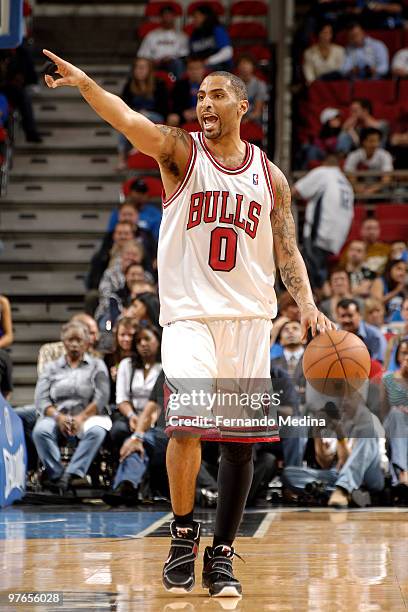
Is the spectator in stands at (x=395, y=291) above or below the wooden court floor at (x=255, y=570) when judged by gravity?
above

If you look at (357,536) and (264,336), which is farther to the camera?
(357,536)

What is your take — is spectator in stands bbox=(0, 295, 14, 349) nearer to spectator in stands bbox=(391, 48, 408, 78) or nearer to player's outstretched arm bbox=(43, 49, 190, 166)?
player's outstretched arm bbox=(43, 49, 190, 166)

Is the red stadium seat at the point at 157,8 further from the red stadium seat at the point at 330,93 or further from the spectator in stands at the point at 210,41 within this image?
the red stadium seat at the point at 330,93

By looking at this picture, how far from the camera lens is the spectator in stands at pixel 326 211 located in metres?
10.9

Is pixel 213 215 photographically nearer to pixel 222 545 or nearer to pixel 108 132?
pixel 222 545

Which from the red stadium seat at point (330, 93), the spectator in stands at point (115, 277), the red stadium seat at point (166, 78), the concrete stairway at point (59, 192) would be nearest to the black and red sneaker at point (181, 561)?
the spectator in stands at point (115, 277)

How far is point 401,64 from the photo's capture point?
43.7 ft

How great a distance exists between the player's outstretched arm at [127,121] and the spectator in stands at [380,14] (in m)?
10.3

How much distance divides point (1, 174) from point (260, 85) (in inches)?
123

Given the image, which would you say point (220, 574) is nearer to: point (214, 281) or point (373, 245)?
point (214, 281)

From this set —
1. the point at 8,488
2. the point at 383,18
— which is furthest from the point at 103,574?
the point at 383,18

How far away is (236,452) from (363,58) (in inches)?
389

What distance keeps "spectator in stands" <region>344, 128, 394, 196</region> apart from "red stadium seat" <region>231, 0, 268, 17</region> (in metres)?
3.31

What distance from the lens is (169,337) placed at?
4234 millimetres
